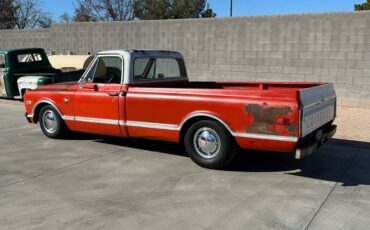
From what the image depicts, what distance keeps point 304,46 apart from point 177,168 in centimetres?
798

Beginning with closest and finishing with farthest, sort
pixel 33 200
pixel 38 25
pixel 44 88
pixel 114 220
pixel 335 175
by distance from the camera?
pixel 114 220
pixel 33 200
pixel 335 175
pixel 44 88
pixel 38 25

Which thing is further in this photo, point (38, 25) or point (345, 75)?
point (38, 25)

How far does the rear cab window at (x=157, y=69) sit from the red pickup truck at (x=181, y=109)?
16 millimetres

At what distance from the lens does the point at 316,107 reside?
578 centimetres

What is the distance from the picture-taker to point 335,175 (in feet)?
19.3

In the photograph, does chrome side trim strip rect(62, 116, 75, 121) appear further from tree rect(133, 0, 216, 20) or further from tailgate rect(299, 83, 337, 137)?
tree rect(133, 0, 216, 20)

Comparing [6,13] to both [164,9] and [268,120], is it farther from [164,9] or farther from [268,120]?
[268,120]

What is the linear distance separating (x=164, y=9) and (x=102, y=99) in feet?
144

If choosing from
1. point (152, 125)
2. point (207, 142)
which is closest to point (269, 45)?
point (152, 125)

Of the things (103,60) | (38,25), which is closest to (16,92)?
(103,60)

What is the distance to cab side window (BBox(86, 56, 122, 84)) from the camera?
722cm

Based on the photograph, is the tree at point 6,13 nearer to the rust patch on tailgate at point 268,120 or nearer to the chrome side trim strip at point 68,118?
the chrome side trim strip at point 68,118

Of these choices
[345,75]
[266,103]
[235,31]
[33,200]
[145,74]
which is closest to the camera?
[33,200]

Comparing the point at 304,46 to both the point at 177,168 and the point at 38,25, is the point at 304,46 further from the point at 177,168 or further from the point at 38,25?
the point at 38,25
